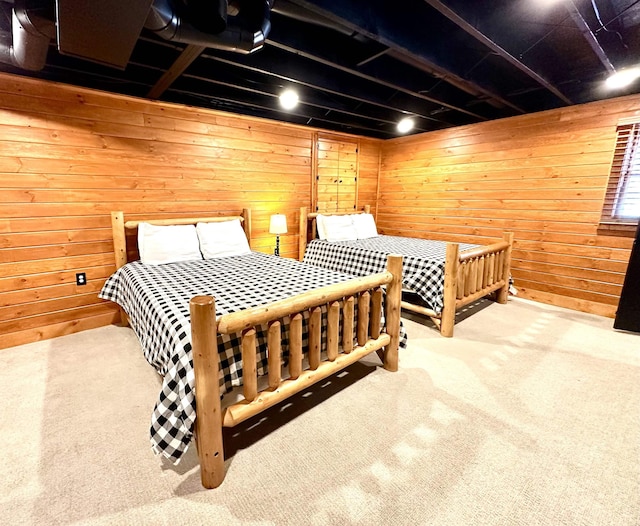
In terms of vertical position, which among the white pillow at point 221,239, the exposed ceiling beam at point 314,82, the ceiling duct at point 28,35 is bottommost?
the white pillow at point 221,239

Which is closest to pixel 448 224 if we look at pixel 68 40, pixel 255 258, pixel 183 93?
pixel 255 258

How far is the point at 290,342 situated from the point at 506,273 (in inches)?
117

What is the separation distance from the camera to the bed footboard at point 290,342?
122 centimetres

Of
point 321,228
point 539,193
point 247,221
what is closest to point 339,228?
point 321,228

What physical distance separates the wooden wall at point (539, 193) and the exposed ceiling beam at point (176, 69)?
11.1ft

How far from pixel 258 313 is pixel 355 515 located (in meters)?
0.87

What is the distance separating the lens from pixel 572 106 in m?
3.17

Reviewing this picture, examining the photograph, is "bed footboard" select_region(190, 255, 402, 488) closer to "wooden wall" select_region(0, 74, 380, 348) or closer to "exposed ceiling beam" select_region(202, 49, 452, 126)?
"exposed ceiling beam" select_region(202, 49, 452, 126)

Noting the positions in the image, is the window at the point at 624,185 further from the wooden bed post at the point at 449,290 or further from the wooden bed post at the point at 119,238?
the wooden bed post at the point at 119,238

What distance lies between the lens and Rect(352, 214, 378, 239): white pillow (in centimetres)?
425

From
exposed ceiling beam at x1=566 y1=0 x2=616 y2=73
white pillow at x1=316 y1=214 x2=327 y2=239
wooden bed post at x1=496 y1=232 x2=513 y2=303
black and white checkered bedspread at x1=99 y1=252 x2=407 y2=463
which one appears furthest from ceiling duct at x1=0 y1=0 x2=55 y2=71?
wooden bed post at x1=496 y1=232 x2=513 y2=303

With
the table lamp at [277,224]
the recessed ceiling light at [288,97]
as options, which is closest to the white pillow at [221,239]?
the table lamp at [277,224]

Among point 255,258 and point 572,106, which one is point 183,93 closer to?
point 255,258

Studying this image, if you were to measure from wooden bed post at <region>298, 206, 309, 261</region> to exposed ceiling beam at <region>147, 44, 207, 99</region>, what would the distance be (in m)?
1.94
